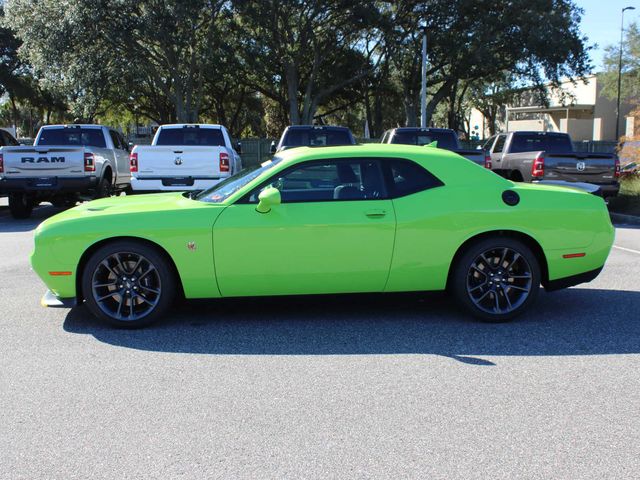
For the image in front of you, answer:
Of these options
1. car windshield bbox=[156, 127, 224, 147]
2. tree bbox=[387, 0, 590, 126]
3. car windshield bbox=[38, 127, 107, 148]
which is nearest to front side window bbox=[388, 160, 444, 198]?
car windshield bbox=[156, 127, 224, 147]

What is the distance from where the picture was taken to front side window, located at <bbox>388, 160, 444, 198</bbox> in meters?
5.64

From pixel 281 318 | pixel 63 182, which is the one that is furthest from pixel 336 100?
pixel 281 318

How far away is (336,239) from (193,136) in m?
9.25

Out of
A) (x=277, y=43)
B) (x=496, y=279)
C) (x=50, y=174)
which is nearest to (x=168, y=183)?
(x=50, y=174)

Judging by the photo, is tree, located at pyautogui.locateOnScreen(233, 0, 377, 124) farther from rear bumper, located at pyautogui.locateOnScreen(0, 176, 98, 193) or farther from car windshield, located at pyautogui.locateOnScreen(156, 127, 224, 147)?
rear bumper, located at pyautogui.locateOnScreen(0, 176, 98, 193)

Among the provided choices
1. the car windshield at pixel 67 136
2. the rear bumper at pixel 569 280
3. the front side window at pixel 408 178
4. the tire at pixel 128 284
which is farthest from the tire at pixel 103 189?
the rear bumper at pixel 569 280

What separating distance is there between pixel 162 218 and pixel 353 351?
1.92 metres

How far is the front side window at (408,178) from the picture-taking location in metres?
5.64

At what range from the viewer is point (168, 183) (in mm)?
12094

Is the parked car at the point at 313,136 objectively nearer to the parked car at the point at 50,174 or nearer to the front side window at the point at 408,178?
the parked car at the point at 50,174

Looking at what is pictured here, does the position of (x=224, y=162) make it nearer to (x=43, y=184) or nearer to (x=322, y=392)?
(x=43, y=184)

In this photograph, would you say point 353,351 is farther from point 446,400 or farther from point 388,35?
point 388,35

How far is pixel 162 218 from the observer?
5.43 metres

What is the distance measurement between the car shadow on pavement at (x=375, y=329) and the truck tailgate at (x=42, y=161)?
7.77 metres
